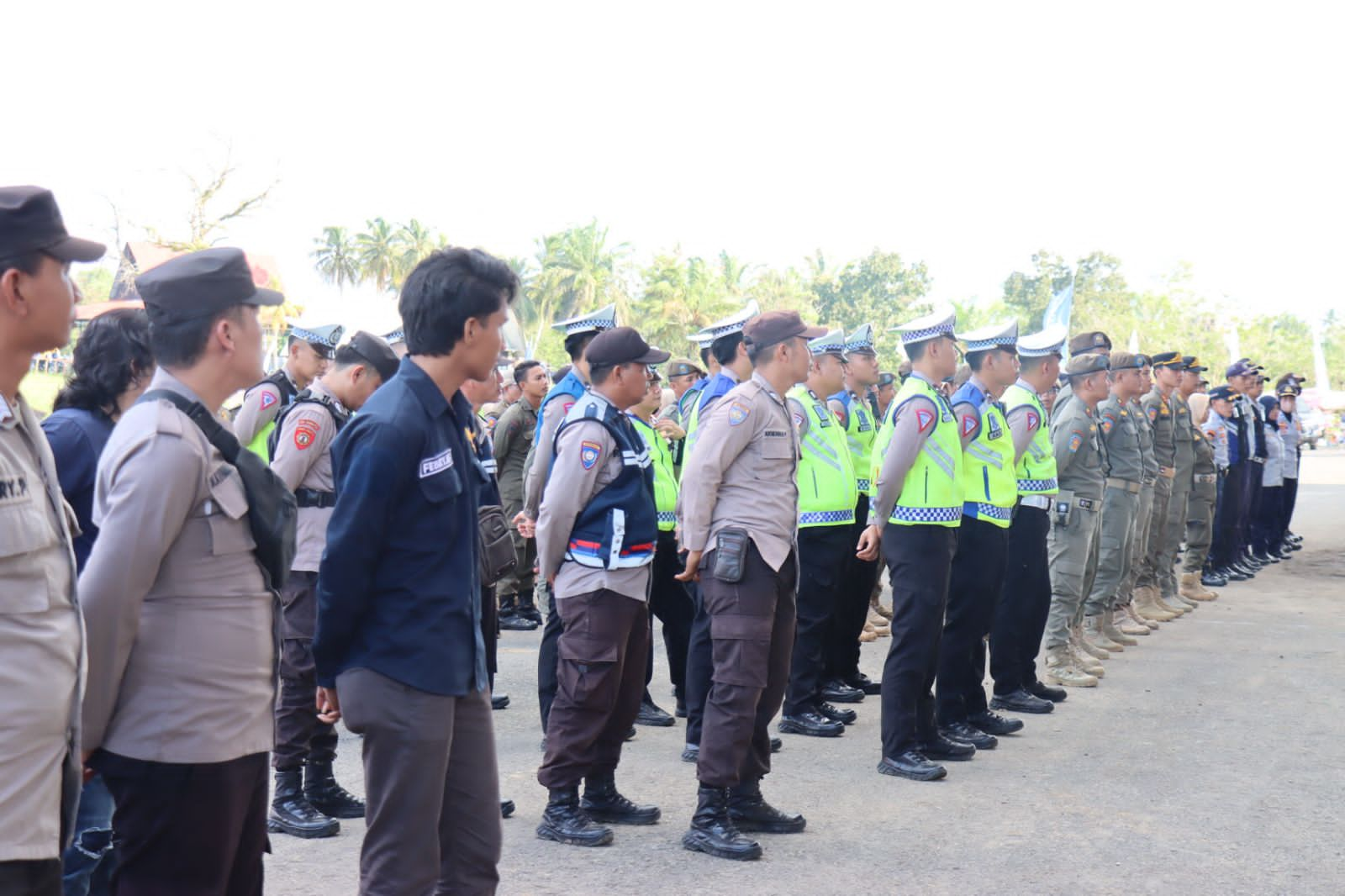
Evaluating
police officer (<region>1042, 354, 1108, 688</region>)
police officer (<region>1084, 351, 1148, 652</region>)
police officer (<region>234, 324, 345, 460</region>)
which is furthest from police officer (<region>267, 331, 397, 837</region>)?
police officer (<region>1084, 351, 1148, 652</region>)

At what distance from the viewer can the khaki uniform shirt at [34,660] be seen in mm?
2170

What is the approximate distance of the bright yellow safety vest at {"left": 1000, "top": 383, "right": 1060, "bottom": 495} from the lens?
8094 mm

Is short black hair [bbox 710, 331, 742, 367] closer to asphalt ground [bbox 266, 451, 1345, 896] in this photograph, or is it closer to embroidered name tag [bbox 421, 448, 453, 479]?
asphalt ground [bbox 266, 451, 1345, 896]

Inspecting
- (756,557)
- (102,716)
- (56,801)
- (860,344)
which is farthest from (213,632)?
(860,344)

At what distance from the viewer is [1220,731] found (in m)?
7.33

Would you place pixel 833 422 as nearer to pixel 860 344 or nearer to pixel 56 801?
pixel 860 344

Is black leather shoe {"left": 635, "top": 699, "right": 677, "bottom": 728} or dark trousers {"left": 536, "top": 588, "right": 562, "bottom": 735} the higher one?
dark trousers {"left": 536, "top": 588, "right": 562, "bottom": 735}

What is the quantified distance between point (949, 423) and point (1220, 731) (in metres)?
2.51

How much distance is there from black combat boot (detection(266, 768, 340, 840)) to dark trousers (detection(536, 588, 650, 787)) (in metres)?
0.91

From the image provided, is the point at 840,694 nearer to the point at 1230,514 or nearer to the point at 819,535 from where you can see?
the point at 819,535

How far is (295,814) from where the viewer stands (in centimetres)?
535

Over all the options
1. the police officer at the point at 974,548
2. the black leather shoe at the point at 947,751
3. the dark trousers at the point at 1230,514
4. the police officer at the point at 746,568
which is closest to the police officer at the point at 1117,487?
the police officer at the point at 974,548

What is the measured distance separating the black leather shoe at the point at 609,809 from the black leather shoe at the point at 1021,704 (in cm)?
322

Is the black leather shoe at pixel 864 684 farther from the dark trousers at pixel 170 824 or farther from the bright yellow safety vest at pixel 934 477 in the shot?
the dark trousers at pixel 170 824
